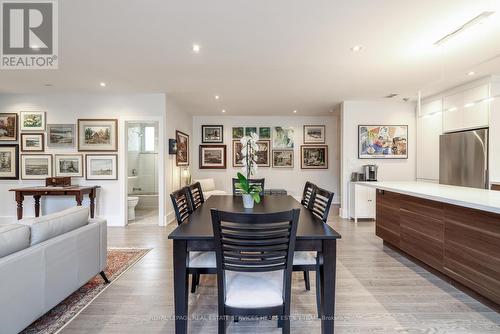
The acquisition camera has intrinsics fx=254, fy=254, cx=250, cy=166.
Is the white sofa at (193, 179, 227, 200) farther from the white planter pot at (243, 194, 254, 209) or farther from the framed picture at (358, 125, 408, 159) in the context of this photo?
the white planter pot at (243, 194, 254, 209)

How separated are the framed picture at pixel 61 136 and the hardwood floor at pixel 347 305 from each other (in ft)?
10.4

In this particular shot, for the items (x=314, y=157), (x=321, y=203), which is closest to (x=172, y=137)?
(x=321, y=203)

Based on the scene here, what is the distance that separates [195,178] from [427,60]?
5604mm

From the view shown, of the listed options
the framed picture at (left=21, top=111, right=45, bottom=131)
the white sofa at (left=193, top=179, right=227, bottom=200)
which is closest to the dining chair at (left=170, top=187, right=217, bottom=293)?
the white sofa at (left=193, top=179, right=227, bottom=200)

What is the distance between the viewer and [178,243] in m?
1.55

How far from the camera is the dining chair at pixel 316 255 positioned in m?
1.75

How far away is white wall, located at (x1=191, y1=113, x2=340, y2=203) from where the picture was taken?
707 centimetres

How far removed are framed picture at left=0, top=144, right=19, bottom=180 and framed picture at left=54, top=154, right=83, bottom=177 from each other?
0.78 meters

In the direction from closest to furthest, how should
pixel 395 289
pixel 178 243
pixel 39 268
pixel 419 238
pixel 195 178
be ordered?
pixel 178 243, pixel 39 268, pixel 395 289, pixel 419 238, pixel 195 178

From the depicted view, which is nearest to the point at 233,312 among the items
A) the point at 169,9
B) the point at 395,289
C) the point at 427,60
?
the point at 395,289

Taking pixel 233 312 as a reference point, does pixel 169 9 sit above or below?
above

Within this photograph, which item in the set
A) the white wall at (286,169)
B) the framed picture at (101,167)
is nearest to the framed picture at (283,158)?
the white wall at (286,169)

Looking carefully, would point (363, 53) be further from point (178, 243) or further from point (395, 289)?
point (178, 243)

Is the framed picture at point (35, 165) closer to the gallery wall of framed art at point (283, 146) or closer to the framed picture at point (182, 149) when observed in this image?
the framed picture at point (182, 149)
